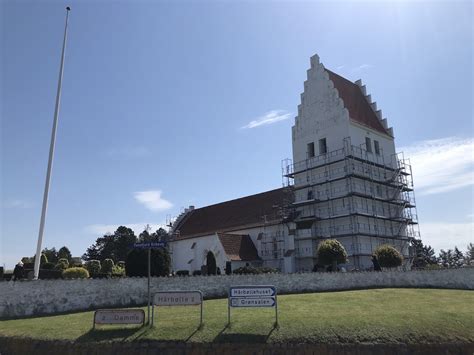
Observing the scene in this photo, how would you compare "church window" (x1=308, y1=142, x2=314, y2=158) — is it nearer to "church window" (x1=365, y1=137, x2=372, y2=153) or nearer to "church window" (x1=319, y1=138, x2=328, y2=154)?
"church window" (x1=319, y1=138, x2=328, y2=154)

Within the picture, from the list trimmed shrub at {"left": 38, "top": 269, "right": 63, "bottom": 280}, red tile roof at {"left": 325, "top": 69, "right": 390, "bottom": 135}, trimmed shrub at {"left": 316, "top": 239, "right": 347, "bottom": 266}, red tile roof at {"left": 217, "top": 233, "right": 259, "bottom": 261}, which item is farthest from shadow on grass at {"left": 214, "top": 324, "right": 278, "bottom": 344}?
red tile roof at {"left": 325, "top": 69, "right": 390, "bottom": 135}

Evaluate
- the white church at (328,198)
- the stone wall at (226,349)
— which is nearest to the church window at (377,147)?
the white church at (328,198)

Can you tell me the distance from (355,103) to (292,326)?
109 feet

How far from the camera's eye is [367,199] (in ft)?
127

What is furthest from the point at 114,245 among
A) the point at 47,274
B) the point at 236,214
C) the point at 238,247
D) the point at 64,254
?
the point at 47,274

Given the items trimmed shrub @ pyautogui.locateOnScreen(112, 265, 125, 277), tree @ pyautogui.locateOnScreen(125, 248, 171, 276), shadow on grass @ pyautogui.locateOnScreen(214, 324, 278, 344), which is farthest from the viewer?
trimmed shrub @ pyautogui.locateOnScreen(112, 265, 125, 277)

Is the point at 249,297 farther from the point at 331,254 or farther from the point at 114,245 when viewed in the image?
the point at 114,245

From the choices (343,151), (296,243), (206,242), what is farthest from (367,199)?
(206,242)

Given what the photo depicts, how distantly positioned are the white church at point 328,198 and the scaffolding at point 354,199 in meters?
0.09

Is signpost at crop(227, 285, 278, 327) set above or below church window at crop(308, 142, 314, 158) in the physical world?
below

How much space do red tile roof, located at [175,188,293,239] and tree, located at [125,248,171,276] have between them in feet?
58.6

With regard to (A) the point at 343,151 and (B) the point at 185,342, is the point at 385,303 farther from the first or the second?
(A) the point at 343,151

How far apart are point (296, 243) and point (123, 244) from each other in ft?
160

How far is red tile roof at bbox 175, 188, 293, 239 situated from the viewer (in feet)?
142
